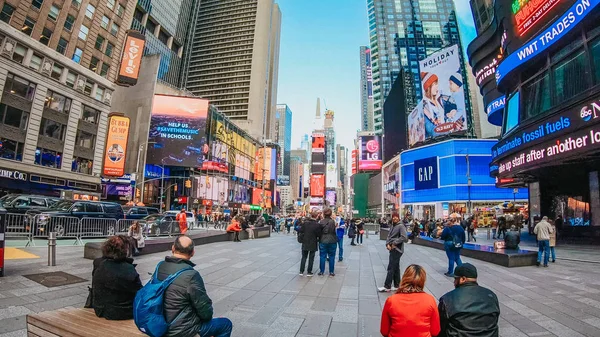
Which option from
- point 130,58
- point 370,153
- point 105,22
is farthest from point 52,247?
point 370,153

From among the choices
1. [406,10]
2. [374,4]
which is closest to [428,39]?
[406,10]

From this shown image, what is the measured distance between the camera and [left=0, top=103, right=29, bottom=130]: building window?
30.5m

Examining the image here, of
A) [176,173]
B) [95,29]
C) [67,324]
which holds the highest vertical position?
[95,29]

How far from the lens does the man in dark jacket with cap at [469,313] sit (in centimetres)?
317

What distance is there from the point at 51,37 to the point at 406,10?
158 meters

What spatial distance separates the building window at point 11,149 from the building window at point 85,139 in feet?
22.2

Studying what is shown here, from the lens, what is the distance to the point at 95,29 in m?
39.9

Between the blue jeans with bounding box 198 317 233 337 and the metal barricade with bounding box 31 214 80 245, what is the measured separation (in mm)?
13905

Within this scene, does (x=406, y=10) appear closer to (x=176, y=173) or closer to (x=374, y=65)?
(x=374, y=65)

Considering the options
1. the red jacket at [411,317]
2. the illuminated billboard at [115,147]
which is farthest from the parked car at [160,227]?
the illuminated billboard at [115,147]

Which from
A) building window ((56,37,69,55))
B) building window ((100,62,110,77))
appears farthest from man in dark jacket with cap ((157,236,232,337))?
building window ((100,62,110,77))

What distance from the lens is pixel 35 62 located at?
33.2m

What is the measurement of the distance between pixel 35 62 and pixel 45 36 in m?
3.30

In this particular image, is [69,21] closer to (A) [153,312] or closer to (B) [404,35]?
(A) [153,312]
